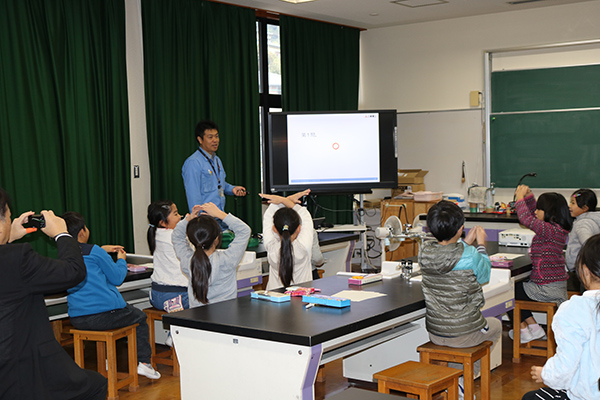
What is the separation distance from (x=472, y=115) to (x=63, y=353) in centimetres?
592

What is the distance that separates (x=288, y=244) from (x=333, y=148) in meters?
2.05

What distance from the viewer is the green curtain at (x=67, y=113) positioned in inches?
181

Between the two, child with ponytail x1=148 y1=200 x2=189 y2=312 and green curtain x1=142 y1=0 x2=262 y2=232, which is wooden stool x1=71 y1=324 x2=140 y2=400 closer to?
child with ponytail x1=148 y1=200 x2=189 y2=312

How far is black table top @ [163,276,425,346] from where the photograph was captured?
240 cm

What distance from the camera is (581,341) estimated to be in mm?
2057

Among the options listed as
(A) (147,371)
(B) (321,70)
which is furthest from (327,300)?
(B) (321,70)

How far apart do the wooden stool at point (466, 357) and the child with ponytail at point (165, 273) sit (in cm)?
163

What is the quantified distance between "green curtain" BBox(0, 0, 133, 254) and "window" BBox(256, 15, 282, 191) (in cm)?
189

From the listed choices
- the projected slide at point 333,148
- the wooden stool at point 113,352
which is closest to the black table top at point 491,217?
the projected slide at point 333,148

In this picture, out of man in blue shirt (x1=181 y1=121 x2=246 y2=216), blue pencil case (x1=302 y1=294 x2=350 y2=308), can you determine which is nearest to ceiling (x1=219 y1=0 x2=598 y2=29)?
man in blue shirt (x1=181 y1=121 x2=246 y2=216)

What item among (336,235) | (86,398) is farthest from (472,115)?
(86,398)

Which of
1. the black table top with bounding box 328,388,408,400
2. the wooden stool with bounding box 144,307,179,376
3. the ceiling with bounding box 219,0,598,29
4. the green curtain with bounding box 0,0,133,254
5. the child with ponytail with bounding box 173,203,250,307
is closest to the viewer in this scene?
the black table top with bounding box 328,388,408,400

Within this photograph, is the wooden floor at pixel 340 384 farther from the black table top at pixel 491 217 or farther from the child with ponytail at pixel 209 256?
the black table top at pixel 491 217

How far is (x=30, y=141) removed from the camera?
4.70 metres
